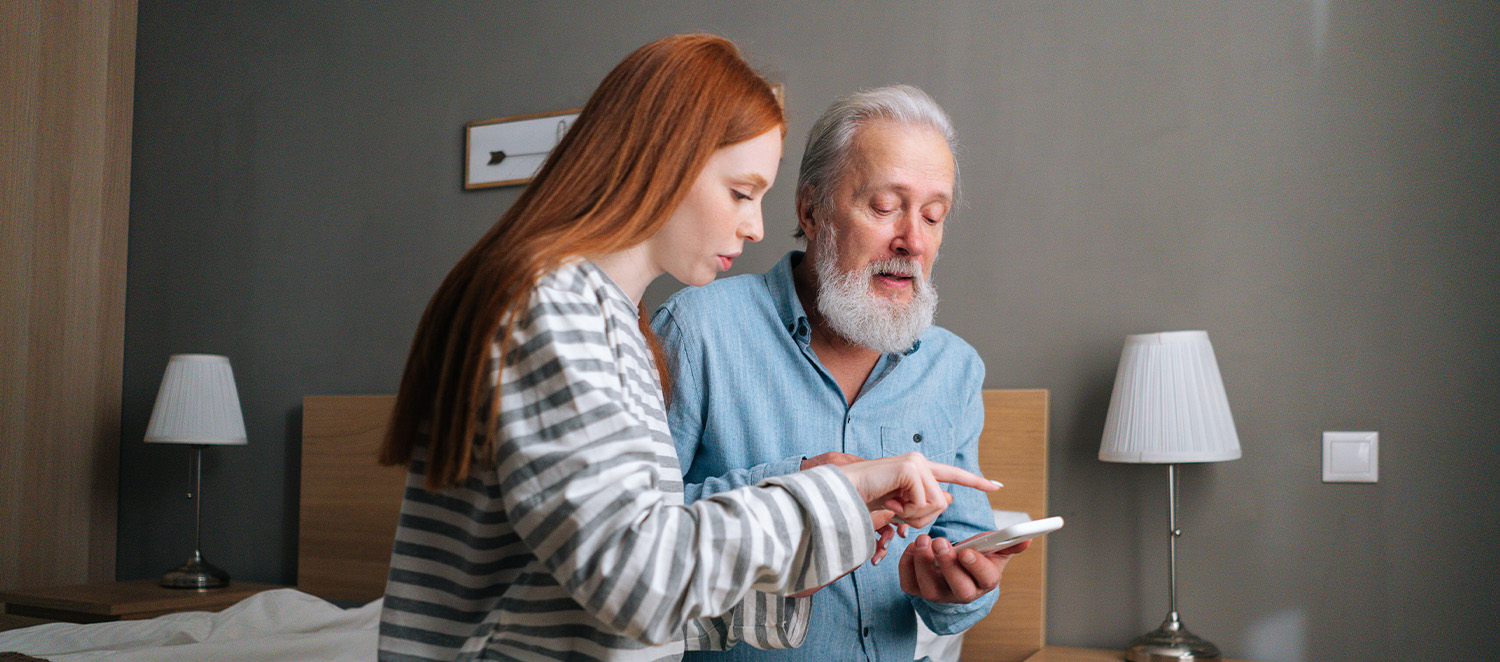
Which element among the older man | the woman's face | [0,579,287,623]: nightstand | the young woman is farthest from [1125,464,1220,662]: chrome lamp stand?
[0,579,287,623]: nightstand

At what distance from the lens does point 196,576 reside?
3072 millimetres

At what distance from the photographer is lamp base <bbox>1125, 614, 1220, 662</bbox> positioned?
6.55 ft

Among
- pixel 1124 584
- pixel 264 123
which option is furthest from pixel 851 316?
pixel 264 123

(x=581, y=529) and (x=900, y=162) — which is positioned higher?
(x=900, y=162)

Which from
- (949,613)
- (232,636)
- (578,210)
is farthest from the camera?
(232,636)

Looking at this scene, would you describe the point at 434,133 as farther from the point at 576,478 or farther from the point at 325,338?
the point at 576,478

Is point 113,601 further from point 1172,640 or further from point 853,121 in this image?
point 1172,640

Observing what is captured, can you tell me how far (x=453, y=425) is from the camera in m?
0.73

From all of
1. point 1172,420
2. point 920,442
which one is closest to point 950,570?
point 920,442

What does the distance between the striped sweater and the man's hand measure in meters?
0.54

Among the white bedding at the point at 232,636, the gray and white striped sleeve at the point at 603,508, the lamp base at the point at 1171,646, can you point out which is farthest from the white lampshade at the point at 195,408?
the gray and white striped sleeve at the point at 603,508

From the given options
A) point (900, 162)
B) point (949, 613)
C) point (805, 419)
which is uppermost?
point (900, 162)

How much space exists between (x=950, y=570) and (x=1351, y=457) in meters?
1.22

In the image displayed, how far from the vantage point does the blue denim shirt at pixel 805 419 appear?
144 cm
